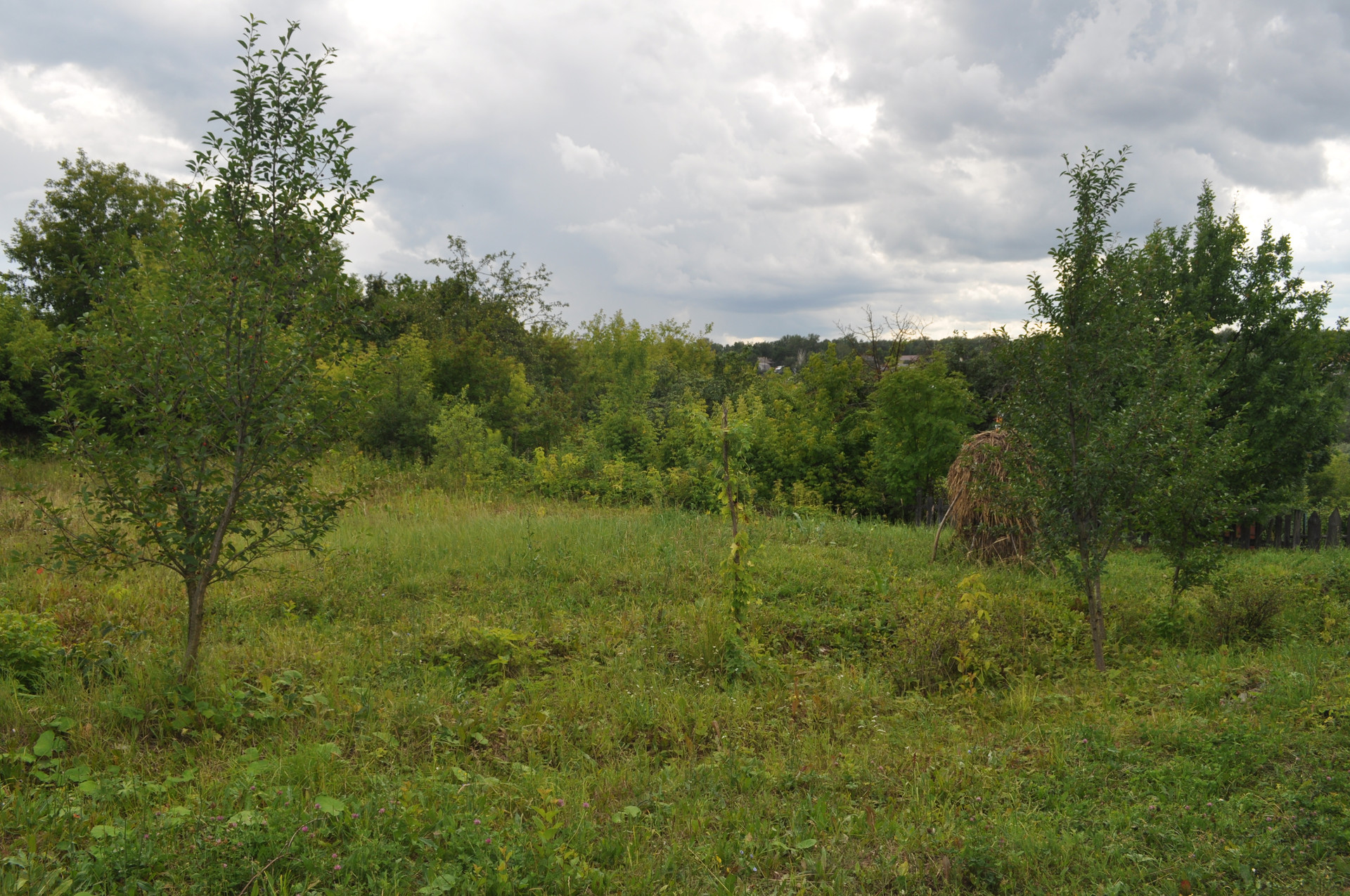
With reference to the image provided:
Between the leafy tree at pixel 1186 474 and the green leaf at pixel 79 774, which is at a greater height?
the leafy tree at pixel 1186 474

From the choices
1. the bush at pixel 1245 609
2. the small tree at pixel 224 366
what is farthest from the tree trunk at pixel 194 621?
the bush at pixel 1245 609

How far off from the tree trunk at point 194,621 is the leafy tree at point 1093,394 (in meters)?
7.53

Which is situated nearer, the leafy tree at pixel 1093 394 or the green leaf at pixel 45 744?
the green leaf at pixel 45 744

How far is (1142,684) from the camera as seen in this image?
637 cm

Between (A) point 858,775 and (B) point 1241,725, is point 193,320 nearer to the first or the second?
(A) point 858,775

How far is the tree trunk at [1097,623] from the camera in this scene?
709 centimetres

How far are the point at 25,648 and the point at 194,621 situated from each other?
4.32 feet

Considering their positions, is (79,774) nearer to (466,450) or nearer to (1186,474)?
(1186,474)

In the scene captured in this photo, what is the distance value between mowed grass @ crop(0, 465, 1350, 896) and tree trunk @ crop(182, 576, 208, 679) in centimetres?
16

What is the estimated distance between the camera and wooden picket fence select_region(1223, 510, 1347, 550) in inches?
655

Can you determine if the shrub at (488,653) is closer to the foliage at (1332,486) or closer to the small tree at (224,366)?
the small tree at (224,366)

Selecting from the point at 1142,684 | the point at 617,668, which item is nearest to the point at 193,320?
the point at 617,668

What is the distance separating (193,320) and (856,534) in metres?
9.92

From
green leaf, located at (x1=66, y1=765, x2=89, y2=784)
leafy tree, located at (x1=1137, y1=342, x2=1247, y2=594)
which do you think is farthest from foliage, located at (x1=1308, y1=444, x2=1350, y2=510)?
green leaf, located at (x1=66, y1=765, x2=89, y2=784)
